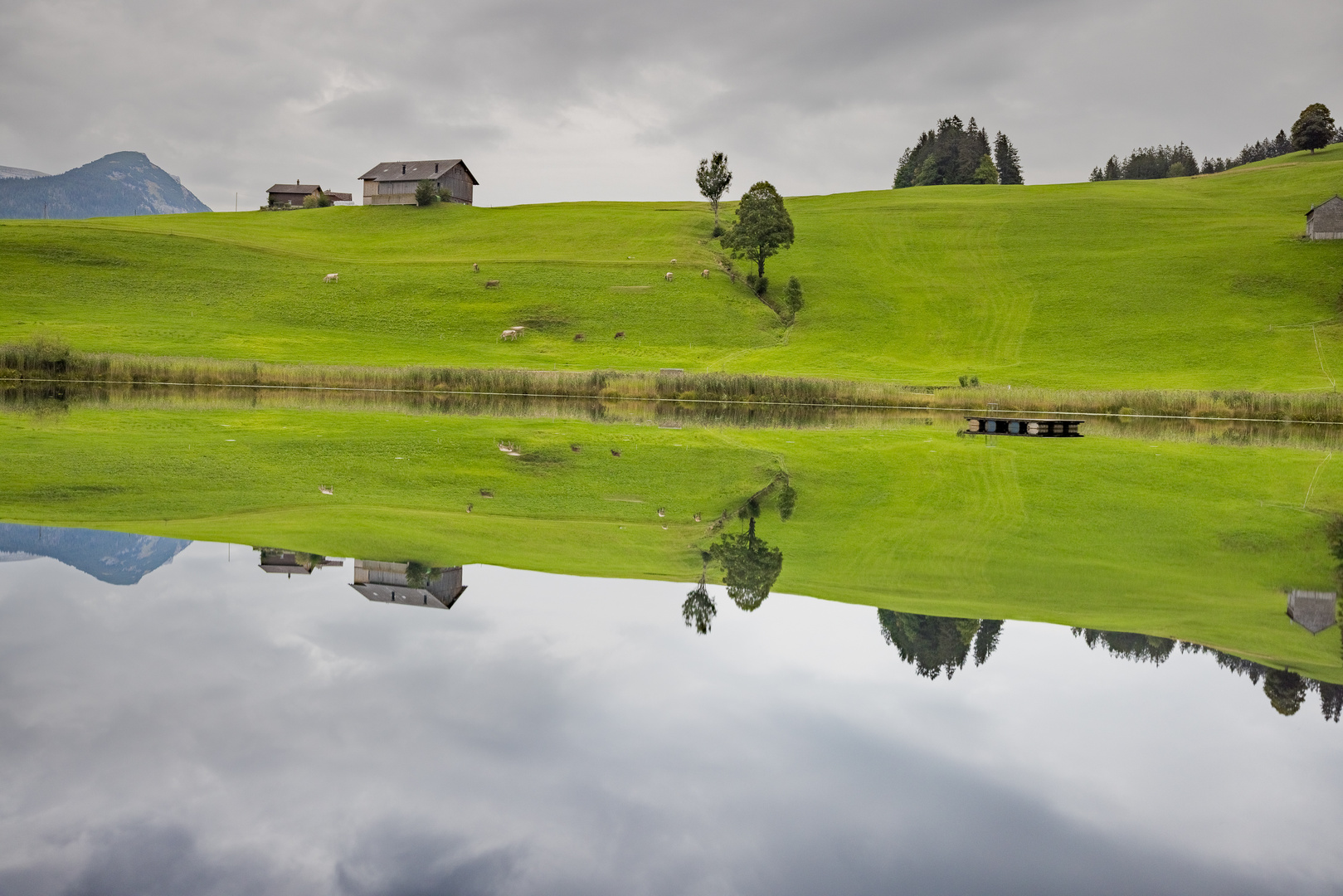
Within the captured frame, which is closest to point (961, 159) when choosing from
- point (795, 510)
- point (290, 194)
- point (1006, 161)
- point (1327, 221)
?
point (1006, 161)

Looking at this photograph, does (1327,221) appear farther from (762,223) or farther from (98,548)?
(98,548)

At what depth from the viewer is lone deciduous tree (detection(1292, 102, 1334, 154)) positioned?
129 metres

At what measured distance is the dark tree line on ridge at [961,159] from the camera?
14400 cm

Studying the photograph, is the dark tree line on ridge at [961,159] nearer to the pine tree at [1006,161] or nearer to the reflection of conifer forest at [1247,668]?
the pine tree at [1006,161]

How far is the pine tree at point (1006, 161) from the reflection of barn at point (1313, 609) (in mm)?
163023

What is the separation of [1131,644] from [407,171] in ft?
378

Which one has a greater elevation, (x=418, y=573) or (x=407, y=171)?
(x=407, y=171)

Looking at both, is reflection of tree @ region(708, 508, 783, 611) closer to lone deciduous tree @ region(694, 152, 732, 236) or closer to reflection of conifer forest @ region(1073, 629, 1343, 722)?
reflection of conifer forest @ region(1073, 629, 1343, 722)

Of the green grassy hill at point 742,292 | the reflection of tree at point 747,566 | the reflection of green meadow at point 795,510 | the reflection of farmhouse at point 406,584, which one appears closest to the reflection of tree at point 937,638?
the reflection of green meadow at point 795,510

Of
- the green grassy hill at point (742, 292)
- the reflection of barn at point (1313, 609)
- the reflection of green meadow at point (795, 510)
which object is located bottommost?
the reflection of green meadow at point (795, 510)

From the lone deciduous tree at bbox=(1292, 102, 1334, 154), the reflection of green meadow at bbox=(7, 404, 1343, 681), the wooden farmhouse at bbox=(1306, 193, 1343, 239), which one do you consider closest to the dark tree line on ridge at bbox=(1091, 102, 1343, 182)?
the lone deciduous tree at bbox=(1292, 102, 1334, 154)

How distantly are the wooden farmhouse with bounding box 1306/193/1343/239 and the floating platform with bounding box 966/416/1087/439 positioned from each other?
5489cm

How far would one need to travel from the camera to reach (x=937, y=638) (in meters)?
8.81

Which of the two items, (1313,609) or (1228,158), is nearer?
(1313,609)
